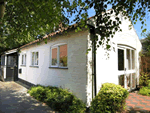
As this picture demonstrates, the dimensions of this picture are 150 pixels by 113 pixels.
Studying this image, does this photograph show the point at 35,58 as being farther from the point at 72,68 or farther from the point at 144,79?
the point at 144,79

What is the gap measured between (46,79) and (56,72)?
1410 millimetres

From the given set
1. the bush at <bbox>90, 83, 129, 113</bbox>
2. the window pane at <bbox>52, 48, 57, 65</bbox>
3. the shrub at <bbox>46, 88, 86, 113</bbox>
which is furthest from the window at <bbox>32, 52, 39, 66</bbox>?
the bush at <bbox>90, 83, 129, 113</bbox>

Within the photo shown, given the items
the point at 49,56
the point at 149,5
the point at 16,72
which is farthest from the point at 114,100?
the point at 16,72

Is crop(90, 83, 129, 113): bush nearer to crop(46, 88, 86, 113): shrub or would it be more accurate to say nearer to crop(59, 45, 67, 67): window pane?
crop(46, 88, 86, 113): shrub

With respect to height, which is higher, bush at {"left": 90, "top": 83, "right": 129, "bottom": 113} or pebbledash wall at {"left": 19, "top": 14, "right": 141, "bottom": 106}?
pebbledash wall at {"left": 19, "top": 14, "right": 141, "bottom": 106}

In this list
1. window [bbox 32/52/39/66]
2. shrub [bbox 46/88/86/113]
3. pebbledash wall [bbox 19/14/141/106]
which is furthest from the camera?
window [bbox 32/52/39/66]

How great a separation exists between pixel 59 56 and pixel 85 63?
6.92 feet

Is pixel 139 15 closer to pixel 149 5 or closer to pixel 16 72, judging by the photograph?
pixel 149 5

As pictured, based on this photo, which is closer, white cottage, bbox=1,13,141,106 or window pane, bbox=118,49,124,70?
white cottage, bbox=1,13,141,106

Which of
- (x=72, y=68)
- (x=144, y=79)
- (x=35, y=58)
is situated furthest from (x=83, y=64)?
(x=35, y=58)

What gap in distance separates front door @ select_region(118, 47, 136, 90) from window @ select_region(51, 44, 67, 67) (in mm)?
2963

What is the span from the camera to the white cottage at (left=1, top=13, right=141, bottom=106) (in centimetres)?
449

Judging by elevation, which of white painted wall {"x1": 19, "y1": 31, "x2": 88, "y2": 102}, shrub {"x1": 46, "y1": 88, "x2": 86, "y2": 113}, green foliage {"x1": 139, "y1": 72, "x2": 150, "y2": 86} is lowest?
shrub {"x1": 46, "y1": 88, "x2": 86, "y2": 113}

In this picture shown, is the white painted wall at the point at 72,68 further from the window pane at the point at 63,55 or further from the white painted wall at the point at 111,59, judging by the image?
the white painted wall at the point at 111,59
